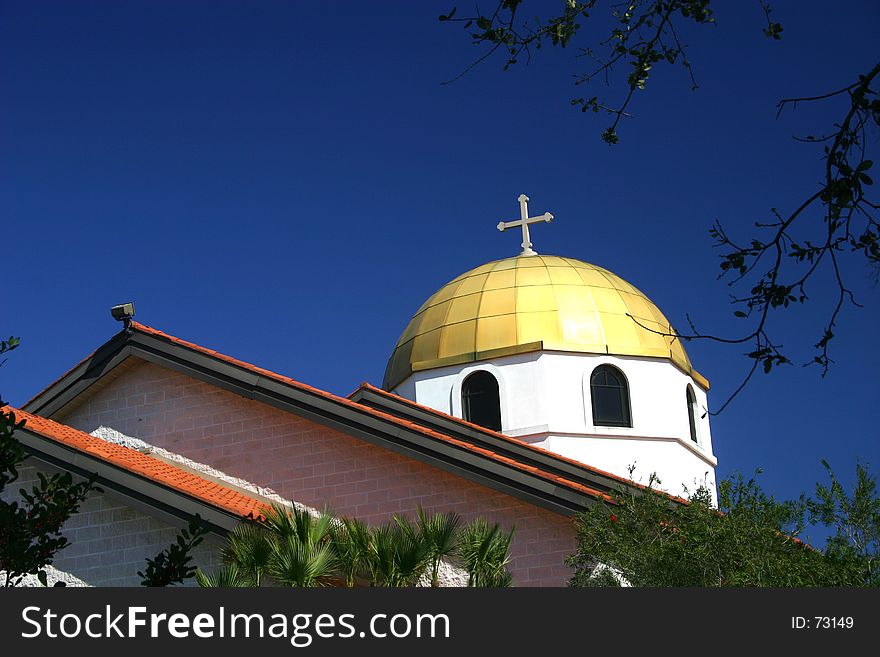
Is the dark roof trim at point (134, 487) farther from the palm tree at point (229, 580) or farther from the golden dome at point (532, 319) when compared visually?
the golden dome at point (532, 319)

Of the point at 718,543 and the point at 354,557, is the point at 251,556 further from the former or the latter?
the point at 718,543

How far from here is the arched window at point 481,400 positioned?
28.8 metres

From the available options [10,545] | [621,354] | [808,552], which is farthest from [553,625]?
[621,354]

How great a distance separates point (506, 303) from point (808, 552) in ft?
54.5

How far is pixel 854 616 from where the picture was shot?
8938 millimetres

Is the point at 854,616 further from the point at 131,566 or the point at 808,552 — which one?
the point at 131,566

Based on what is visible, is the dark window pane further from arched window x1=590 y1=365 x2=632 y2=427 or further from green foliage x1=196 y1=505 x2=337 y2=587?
green foliage x1=196 y1=505 x2=337 y2=587

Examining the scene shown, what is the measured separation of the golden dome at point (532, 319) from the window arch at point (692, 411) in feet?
1.60

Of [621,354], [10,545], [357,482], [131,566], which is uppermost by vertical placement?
[621,354]

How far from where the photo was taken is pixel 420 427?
18.1 m

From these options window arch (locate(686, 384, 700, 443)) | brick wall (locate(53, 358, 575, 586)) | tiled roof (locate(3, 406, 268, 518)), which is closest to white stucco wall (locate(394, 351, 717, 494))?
window arch (locate(686, 384, 700, 443))

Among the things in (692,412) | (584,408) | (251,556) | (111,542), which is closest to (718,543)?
(251,556)

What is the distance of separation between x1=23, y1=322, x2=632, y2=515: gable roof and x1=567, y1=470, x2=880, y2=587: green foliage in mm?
936

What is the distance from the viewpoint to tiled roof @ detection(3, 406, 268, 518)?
16000 mm
